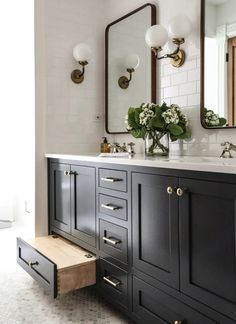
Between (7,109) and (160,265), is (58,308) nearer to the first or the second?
(160,265)

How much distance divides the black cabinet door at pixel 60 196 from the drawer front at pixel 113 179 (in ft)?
1.41

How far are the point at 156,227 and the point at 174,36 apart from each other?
3.84 feet

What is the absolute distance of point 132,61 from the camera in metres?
2.57

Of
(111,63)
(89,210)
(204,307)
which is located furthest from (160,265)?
(111,63)

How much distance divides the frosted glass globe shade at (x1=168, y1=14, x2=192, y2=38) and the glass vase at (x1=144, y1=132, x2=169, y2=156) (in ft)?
1.96

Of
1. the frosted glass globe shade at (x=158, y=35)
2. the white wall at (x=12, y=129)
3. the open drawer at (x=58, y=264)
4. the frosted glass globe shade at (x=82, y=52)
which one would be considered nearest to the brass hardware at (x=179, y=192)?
the open drawer at (x=58, y=264)

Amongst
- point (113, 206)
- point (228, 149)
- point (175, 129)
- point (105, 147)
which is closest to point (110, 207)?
point (113, 206)

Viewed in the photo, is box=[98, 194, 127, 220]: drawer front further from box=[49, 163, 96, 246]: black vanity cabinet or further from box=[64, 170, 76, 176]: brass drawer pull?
box=[64, 170, 76, 176]: brass drawer pull

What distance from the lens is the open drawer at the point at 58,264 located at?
1.85 meters

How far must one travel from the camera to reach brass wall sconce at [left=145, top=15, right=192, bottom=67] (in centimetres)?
199

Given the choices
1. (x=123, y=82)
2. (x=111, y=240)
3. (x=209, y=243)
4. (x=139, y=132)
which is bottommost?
(x=111, y=240)

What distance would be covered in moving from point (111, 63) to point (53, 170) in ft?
3.33

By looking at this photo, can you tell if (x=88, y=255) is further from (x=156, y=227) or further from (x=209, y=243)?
(x=209, y=243)

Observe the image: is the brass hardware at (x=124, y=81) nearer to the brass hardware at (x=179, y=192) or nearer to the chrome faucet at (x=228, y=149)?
the chrome faucet at (x=228, y=149)
